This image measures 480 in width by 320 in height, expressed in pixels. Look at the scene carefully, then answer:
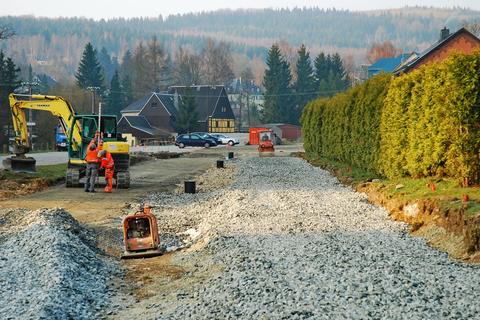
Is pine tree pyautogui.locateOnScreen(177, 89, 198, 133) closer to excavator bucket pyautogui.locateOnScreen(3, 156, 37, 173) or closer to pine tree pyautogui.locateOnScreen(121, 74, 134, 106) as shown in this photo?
pine tree pyautogui.locateOnScreen(121, 74, 134, 106)

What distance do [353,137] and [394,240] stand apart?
18198 millimetres

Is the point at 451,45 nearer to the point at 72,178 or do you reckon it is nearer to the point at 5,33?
the point at 5,33

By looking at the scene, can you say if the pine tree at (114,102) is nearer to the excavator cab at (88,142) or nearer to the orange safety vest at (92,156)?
the excavator cab at (88,142)

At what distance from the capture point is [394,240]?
1470 cm

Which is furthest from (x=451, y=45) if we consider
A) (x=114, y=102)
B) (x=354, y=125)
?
(x=114, y=102)

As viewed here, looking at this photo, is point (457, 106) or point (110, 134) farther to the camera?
point (110, 134)

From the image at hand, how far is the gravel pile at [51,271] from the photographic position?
9.91 meters

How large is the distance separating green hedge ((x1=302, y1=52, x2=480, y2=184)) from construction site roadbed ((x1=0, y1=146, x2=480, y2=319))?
2411 millimetres

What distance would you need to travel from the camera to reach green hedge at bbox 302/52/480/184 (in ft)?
59.0

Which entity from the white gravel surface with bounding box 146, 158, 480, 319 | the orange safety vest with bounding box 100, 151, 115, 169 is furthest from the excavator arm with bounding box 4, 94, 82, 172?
the white gravel surface with bounding box 146, 158, 480, 319

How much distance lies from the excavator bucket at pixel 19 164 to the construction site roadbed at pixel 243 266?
379 inches

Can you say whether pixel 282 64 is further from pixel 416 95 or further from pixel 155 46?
pixel 416 95

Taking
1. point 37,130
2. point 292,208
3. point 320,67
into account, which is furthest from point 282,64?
point 292,208

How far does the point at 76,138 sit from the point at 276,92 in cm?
9515
